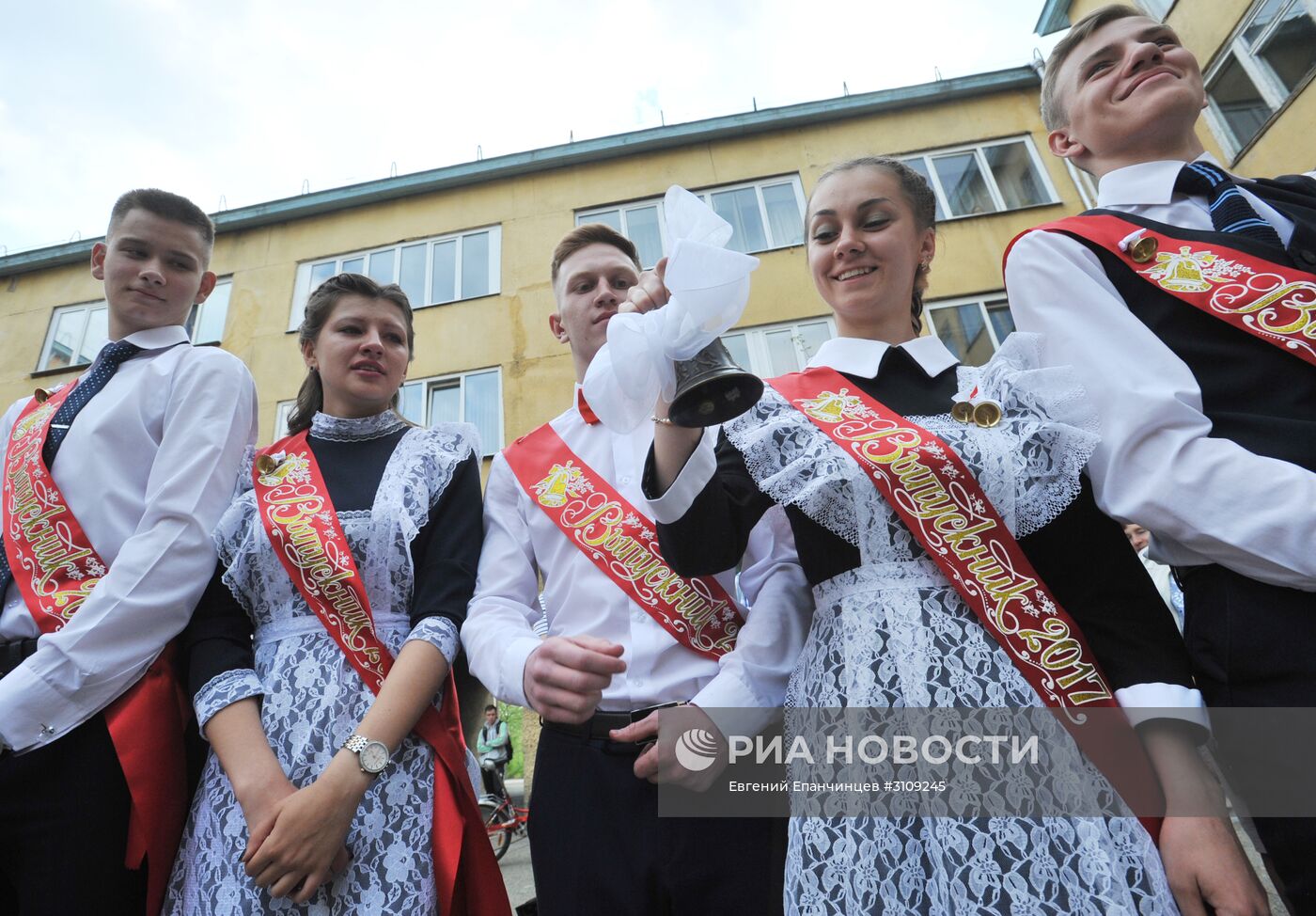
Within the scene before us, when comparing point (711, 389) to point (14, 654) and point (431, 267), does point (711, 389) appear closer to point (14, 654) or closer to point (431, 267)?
point (14, 654)

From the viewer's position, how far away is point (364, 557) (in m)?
1.68

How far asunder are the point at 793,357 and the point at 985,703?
7685 millimetres

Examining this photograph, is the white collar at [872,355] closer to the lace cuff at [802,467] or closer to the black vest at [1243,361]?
the lace cuff at [802,467]

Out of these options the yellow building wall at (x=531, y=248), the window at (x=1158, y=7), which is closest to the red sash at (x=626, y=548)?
the yellow building wall at (x=531, y=248)

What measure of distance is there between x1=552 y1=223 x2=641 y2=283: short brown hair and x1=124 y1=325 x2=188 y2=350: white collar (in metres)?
1.12

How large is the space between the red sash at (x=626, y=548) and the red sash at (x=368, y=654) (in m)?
0.48

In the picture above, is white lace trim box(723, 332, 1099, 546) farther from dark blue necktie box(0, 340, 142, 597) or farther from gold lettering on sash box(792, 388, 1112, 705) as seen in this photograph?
dark blue necktie box(0, 340, 142, 597)

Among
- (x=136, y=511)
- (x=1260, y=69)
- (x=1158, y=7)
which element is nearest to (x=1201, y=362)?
(x=136, y=511)

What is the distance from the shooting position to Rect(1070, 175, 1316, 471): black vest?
1.14m

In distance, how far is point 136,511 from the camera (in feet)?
5.74

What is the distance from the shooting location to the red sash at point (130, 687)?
1.43 m

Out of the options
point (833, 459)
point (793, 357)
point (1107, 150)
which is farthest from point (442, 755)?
point (793, 357)

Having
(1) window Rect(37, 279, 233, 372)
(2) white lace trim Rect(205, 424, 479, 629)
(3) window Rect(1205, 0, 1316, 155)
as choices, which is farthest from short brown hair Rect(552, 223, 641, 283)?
(1) window Rect(37, 279, 233, 372)

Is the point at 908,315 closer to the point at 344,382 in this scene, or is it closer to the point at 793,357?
the point at 344,382
